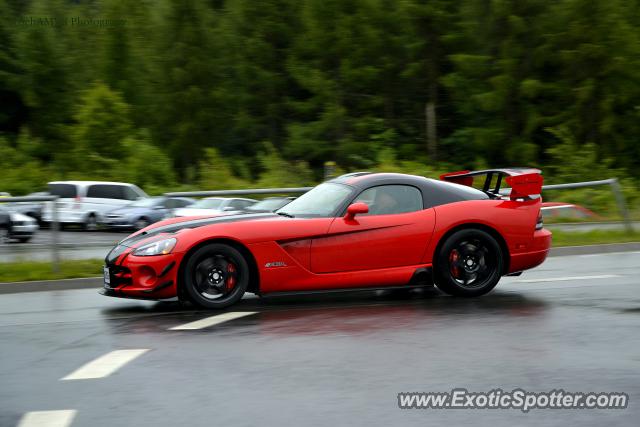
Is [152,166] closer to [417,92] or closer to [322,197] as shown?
[417,92]

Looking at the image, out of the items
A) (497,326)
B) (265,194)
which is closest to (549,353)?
(497,326)

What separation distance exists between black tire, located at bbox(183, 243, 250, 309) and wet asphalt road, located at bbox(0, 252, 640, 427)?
6.6 inches

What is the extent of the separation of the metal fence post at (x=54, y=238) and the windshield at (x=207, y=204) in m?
1.98

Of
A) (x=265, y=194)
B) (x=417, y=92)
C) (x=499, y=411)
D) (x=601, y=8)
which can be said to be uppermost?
(x=601, y=8)

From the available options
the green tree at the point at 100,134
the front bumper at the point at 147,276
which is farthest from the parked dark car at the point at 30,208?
the green tree at the point at 100,134

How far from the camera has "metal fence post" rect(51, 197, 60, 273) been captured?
12266 millimetres

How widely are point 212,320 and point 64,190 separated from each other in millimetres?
27427

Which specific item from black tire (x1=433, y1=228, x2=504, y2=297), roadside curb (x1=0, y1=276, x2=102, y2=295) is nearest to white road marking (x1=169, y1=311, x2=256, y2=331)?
black tire (x1=433, y1=228, x2=504, y2=297)

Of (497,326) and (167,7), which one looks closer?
(497,326)

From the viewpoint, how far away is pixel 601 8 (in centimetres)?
4769

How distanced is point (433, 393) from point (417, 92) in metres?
48.6

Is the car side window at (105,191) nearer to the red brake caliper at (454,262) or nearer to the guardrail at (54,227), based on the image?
the guardrail at (54,227)

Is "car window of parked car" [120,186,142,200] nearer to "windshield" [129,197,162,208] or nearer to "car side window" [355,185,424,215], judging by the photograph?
"windshield" [129,197,162,208]

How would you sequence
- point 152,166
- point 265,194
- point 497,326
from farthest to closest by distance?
point 152,166
point 265,194
point 497,326
